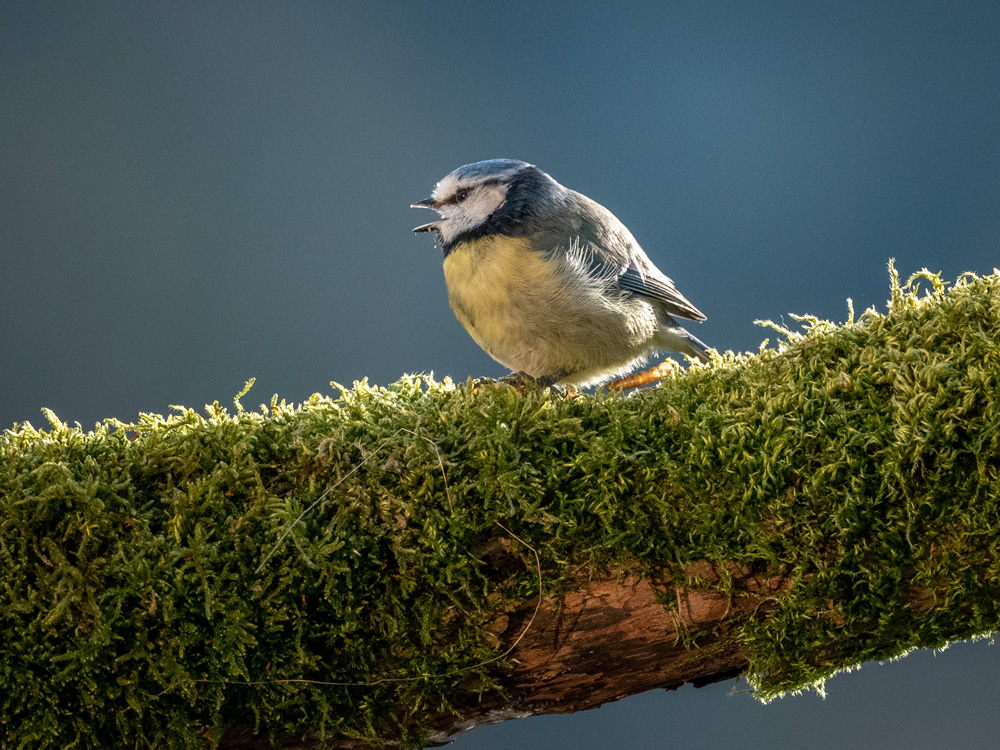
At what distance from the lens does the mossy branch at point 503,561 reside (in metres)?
1.58

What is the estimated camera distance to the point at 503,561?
1.68m

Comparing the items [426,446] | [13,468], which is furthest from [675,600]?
[13,468]

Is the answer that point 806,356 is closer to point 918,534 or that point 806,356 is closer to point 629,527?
point 918,534

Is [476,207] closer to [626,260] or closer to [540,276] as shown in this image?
[540,276]

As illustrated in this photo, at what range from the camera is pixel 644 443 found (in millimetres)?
1753

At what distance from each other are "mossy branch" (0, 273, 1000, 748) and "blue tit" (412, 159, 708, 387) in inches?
27.2

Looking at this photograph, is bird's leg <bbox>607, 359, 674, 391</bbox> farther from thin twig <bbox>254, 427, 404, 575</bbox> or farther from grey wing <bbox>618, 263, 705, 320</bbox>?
thin twig <bbox>254, 427, 404, 575</bbox>

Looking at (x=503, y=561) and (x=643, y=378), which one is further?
(x=643, y=378)

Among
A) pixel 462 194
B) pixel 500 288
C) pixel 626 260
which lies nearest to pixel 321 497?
pixel 500 288

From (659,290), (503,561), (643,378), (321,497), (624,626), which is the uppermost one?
(659,290)

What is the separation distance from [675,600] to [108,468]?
121 centimetres

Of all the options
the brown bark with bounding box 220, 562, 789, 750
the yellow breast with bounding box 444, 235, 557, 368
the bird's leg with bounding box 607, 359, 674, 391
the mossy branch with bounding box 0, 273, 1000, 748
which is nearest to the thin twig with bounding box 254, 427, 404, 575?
the mossy branch with bounding box 0, 273, 1000, 748

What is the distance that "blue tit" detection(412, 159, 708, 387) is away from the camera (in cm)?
241

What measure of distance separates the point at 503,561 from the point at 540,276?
3.23 feet
